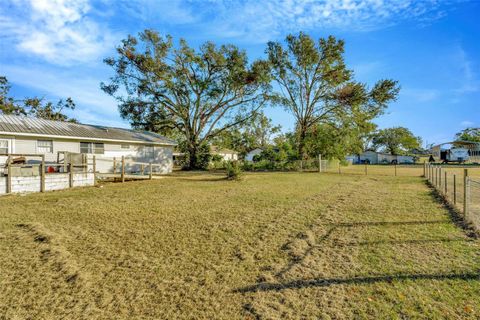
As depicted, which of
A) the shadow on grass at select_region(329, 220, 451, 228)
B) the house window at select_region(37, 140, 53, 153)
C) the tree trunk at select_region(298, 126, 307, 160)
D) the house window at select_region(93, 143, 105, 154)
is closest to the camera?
the shadow on grass at select_region(329, 220, 451, 228)

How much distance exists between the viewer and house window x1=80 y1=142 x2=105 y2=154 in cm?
1621

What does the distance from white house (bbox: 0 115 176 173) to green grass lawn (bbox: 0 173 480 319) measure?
787cm

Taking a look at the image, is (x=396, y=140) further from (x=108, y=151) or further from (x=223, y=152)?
(x=108, y=151)

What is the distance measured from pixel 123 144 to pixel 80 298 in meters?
17.2

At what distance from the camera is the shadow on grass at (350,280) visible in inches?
130

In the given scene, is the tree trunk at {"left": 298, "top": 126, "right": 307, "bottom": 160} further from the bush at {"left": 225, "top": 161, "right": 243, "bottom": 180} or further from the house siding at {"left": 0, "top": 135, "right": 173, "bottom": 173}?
the house siding at {"left": 0, "top": 135, "right": 173, "bottom": 173}

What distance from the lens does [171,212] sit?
7.31m

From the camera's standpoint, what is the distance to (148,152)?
20578 mm

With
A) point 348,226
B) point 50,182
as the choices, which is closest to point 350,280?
point 348,226

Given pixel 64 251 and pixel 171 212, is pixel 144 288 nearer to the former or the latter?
pixel 64 251

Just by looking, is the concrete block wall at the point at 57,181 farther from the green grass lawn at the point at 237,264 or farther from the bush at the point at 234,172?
the bush at the point at 234,172

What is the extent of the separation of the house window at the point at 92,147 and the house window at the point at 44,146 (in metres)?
1.71

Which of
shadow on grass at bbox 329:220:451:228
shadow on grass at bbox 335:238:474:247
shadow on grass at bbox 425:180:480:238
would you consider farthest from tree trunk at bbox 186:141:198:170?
shadow on grass at bbox 335:238:474:247

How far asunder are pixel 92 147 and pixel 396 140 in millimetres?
71106
